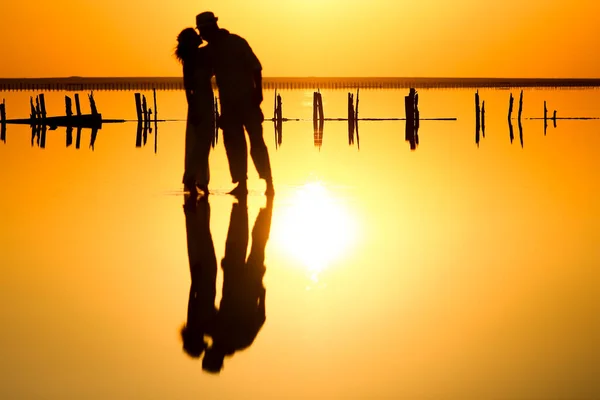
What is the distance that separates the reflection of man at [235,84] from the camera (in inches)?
567

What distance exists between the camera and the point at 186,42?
1490cm

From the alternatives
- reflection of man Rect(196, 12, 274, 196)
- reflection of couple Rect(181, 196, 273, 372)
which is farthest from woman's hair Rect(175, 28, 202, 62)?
reflection of couple Rect(181, 196, 273, 372)

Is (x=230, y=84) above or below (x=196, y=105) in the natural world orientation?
above

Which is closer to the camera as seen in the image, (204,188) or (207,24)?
(207,24)

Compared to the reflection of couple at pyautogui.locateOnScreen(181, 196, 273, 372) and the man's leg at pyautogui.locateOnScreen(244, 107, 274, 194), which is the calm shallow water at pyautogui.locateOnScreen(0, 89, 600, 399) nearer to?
the reflection of couple at pyautogui.locateOnScreen(181, 196, 273, 372)

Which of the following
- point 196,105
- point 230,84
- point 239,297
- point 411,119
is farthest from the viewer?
point 411,119

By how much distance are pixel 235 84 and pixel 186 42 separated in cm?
86

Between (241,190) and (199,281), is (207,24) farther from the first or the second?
(199,281)

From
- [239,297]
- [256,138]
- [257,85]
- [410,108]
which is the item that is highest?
[410,108]

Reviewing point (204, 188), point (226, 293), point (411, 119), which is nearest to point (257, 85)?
point (204, 188)

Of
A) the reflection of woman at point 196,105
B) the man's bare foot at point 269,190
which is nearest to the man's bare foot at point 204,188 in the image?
the reflection of woman at point 196,105

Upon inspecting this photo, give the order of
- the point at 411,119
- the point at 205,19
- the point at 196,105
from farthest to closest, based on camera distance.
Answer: the point at 411,119 → the point at 196,105 → the point at 205,19

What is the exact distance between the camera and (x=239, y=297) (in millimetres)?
7469

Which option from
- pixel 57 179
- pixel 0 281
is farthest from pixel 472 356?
pixel 57 179
